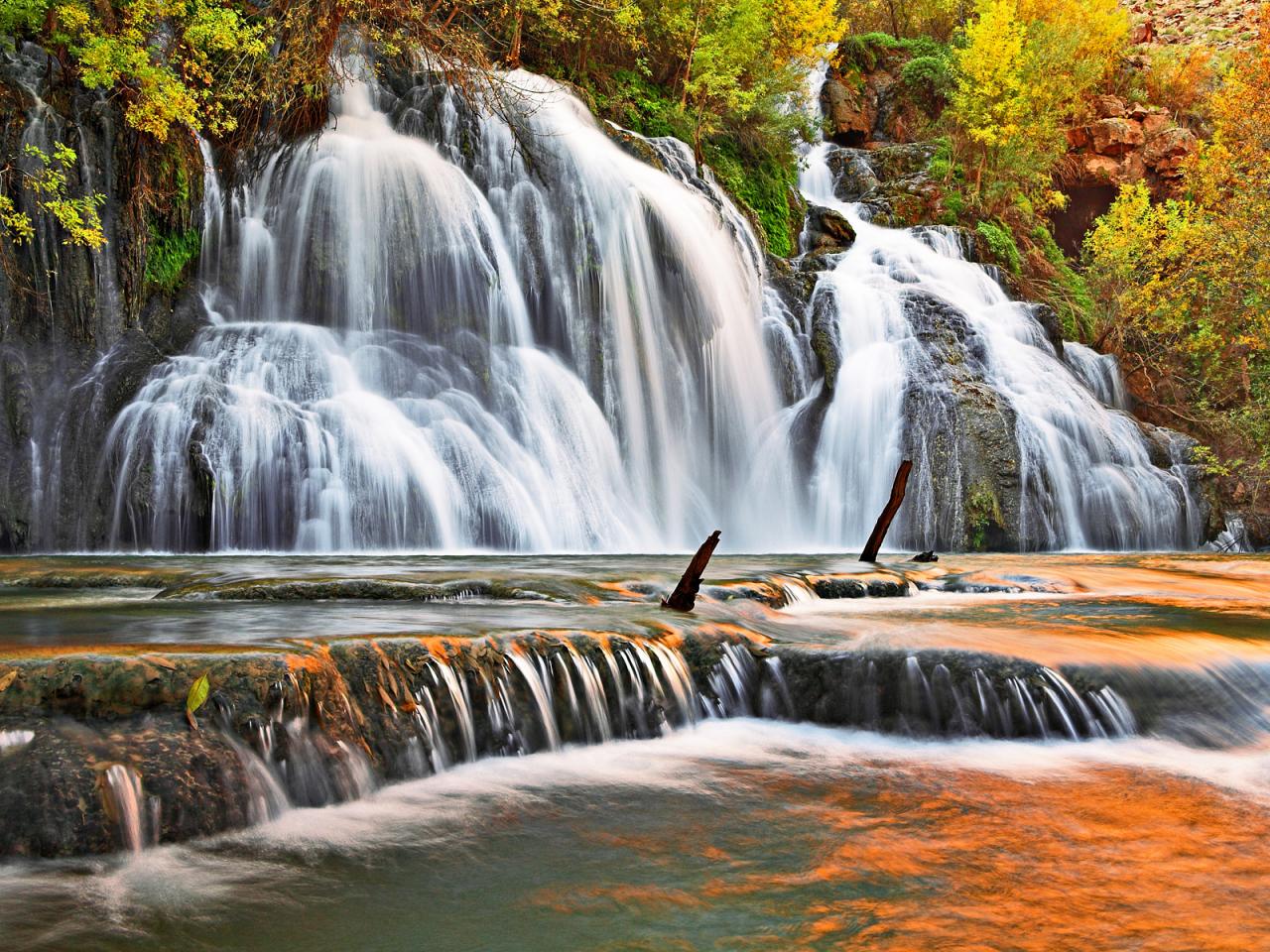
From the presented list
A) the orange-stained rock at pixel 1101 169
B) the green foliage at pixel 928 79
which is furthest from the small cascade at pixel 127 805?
the orange-stained rock at pixel 1101 169

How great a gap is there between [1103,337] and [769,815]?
20.9m

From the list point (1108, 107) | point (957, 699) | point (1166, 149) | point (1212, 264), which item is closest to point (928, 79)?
point (1108, 107)

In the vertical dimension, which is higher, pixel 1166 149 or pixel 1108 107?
pixel 1108 107

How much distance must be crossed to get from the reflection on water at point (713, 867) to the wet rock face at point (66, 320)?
869 cm

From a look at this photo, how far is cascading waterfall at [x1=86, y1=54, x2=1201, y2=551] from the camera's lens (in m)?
11.0

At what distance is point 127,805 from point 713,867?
6.44ft

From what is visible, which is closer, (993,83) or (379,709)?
(379,709)

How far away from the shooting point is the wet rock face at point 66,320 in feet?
34.7

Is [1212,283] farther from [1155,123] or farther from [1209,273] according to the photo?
[1155,123]

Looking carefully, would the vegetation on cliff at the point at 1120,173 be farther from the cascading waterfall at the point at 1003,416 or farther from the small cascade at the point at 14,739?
the small cascade at the point at 14,739

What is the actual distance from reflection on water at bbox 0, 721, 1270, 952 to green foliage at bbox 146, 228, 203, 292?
10.8m

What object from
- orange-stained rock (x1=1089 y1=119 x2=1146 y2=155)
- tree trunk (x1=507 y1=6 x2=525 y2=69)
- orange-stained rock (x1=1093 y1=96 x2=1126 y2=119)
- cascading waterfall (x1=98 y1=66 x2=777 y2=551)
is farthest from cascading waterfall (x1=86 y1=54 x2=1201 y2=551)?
orange-stained rock (x1=1093 y1=96 x2=1126 y2=119)

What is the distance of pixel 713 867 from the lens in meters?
3.17

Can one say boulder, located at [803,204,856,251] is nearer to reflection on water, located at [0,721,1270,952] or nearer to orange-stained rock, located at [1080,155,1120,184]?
orange-stained rock, located at [1080,155,1120,184]
